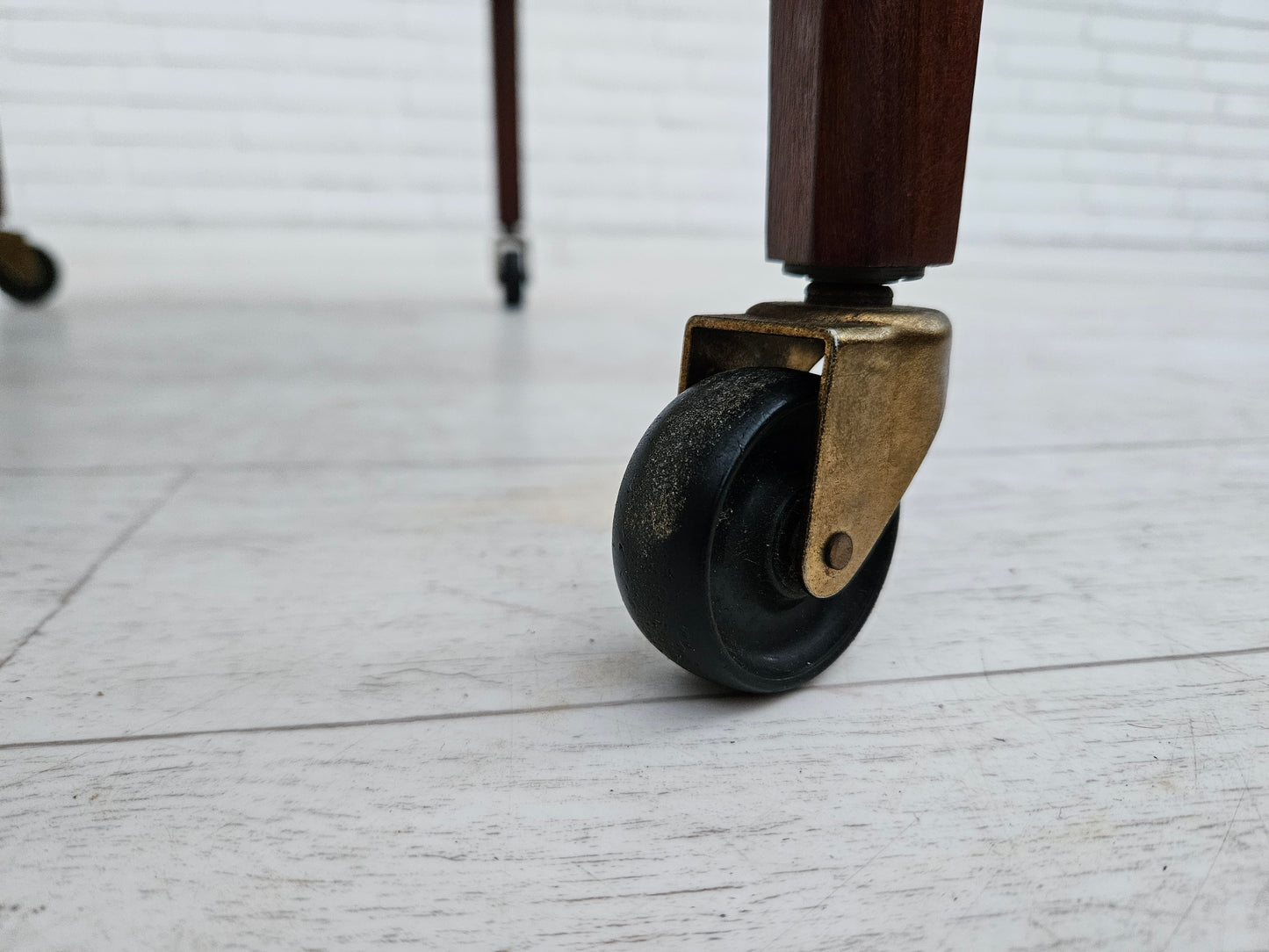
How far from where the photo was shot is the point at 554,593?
0.64 m

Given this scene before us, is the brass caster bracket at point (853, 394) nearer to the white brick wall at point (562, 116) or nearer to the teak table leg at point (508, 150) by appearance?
the teak table leg at point (508, 150)

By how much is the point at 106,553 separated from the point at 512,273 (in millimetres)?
1447

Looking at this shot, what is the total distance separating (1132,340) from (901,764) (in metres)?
1.63

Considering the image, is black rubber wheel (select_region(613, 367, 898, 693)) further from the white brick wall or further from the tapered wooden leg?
the white brick wall

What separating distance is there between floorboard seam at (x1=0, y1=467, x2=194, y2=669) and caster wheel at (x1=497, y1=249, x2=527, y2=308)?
1.22m

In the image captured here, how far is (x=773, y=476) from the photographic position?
48 cm

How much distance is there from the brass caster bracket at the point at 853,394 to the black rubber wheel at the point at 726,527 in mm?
16

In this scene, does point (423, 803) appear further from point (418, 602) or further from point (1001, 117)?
point (1001, 117)

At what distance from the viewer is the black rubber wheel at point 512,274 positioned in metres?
2.05

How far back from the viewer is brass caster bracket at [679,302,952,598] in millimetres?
449

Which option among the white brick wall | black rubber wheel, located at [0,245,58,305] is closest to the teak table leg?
black rubber wheel, located at [0,245,58,305]

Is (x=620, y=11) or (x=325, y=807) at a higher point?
(x=620, y=11)

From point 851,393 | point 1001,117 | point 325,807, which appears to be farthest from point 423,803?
point 1001,117

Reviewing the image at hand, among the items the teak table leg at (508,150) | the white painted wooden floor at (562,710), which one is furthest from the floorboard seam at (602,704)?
the teak table leg at (508,150)
